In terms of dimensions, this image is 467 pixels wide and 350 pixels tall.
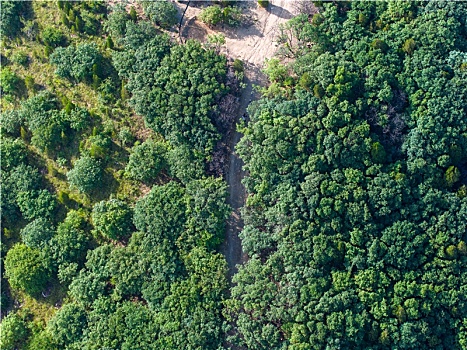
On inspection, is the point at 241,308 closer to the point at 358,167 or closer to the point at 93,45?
the point at 358,167

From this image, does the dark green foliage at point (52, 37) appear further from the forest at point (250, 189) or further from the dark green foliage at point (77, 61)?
the forest at point (250, 189)

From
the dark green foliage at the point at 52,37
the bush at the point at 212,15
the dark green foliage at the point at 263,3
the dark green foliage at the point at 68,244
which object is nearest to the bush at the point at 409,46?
the dark green foliage at the point at 263,3

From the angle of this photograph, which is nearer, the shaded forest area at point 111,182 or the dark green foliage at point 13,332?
the shaded forest area at point 111,182

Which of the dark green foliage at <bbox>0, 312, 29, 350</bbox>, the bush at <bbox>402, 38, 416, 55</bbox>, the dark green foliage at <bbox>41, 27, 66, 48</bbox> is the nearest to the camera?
the bush at <bbox>402, 38, 416, 55</bbox>

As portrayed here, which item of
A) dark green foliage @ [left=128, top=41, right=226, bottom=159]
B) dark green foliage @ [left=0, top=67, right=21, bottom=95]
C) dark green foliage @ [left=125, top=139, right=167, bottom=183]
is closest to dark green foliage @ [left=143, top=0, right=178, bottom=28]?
dark green foliage @ [left=128, top=41, right=226, bottom=159]

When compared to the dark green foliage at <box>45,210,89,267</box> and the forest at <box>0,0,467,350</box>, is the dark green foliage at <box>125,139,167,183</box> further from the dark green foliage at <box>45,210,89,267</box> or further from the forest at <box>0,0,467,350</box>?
the dark green foliage at <box>45,210,89,267</box>

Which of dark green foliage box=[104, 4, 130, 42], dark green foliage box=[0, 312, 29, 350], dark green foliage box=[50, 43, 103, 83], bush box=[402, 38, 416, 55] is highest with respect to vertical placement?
bush box=[402, 38, 416, 55]
